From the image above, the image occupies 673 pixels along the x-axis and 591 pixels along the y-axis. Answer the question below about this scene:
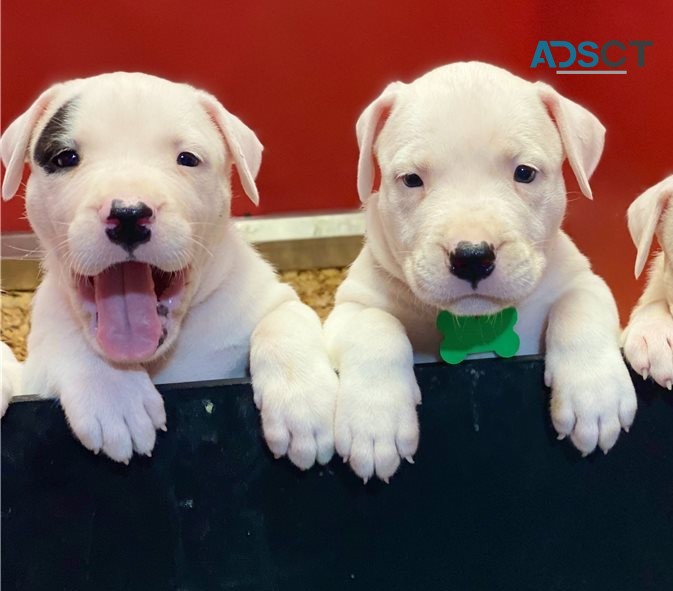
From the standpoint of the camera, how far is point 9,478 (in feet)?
5.12

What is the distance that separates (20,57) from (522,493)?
8.45 ft

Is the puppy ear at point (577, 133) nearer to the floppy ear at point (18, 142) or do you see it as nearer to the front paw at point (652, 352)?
the front paw at point (652, 352)

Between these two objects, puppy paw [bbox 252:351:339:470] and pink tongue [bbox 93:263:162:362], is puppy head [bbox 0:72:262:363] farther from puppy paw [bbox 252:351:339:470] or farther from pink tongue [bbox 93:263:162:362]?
puppy paw [bbox 252:351:339:470]

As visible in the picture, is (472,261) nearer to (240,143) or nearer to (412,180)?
(412,180)

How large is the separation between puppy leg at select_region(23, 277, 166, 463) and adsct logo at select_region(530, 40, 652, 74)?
215 centimetres

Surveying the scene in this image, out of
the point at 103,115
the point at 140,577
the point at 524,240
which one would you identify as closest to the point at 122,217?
the point at 103,115

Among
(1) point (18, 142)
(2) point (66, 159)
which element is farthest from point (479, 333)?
(1) point (18, 142)

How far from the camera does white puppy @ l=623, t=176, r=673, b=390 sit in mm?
1664

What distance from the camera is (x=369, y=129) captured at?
198cm

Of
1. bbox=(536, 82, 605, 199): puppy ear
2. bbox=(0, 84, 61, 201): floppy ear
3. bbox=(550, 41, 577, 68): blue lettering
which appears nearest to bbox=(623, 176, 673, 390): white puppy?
bbox=(536, 82, 605, 199): puppy ear

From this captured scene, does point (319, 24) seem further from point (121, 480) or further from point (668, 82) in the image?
point (121, 480)

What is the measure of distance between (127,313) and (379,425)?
58cm

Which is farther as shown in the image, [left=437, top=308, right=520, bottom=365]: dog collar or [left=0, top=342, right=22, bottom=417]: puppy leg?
[left=437, top=308, right=520, bottom=365]: dog collar

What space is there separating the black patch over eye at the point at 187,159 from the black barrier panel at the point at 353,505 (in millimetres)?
550
